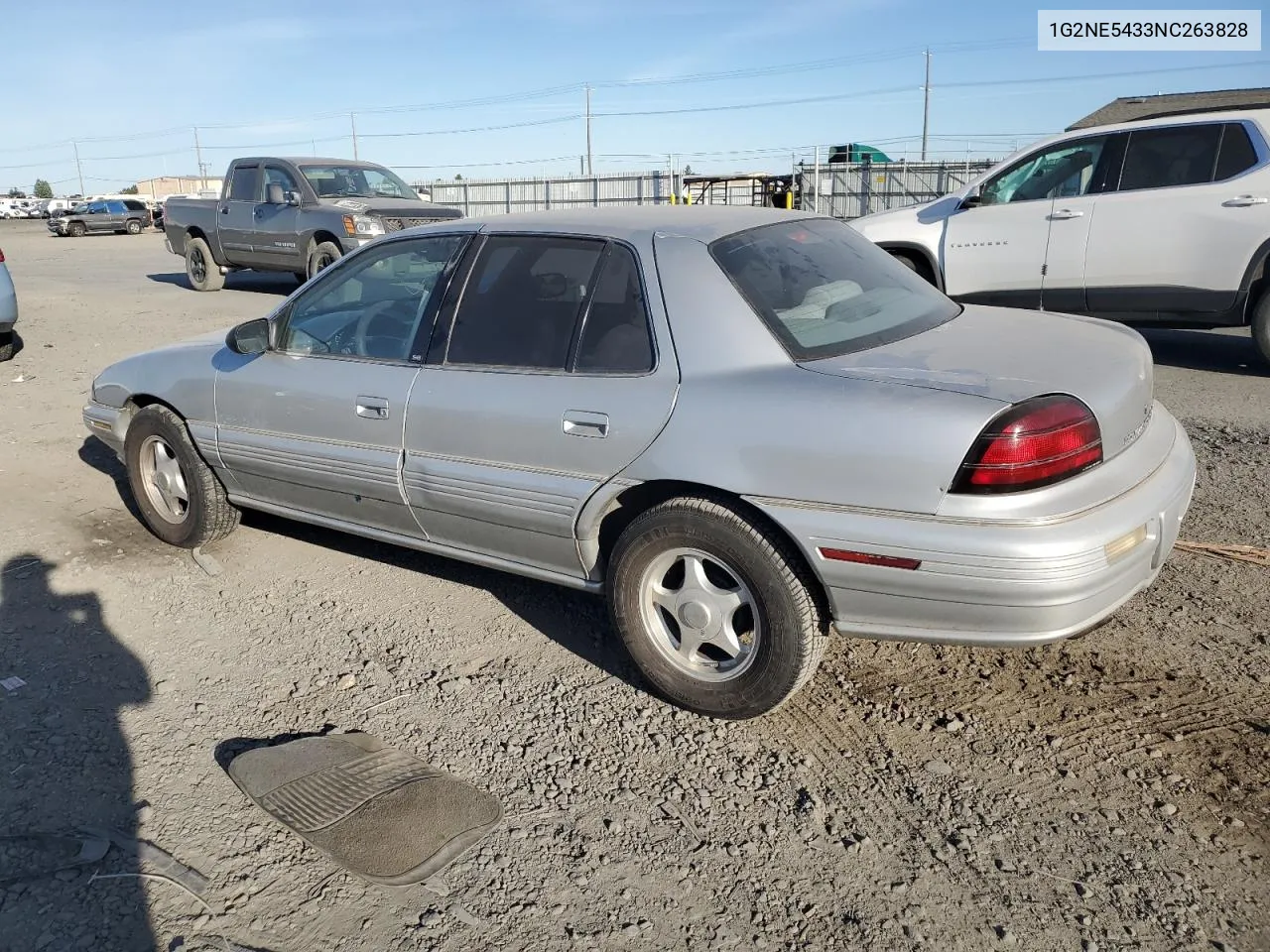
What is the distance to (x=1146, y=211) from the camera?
305 inches

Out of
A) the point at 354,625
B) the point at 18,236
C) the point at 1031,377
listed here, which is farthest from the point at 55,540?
the point at 18,236

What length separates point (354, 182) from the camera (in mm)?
14367

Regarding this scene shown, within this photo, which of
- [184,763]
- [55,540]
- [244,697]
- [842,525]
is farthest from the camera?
[55,540]

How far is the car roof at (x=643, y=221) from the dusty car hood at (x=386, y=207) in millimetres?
9741

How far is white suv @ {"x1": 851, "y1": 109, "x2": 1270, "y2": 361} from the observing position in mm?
7492

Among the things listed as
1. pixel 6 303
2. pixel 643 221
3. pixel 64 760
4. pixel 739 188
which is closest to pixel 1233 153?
pixel 643 221

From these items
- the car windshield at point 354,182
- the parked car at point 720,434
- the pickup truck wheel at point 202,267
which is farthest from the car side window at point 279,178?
the parked car at point 720,434

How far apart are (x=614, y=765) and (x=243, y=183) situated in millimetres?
13990

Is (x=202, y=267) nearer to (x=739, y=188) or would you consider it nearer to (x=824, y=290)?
(x=824, y=290)

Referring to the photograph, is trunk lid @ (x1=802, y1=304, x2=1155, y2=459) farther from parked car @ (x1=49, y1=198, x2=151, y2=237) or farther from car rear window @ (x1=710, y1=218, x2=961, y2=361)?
parked car @ (x1=49, y1=198, x2=151, y2=237)

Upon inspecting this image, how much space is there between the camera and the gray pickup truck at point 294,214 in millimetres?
13203

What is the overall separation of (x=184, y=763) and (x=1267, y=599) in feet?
12.8

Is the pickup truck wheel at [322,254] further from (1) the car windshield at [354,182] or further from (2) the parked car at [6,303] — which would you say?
(2) the parked car at [6,303]

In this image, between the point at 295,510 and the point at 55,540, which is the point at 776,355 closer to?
the point at 295,510
